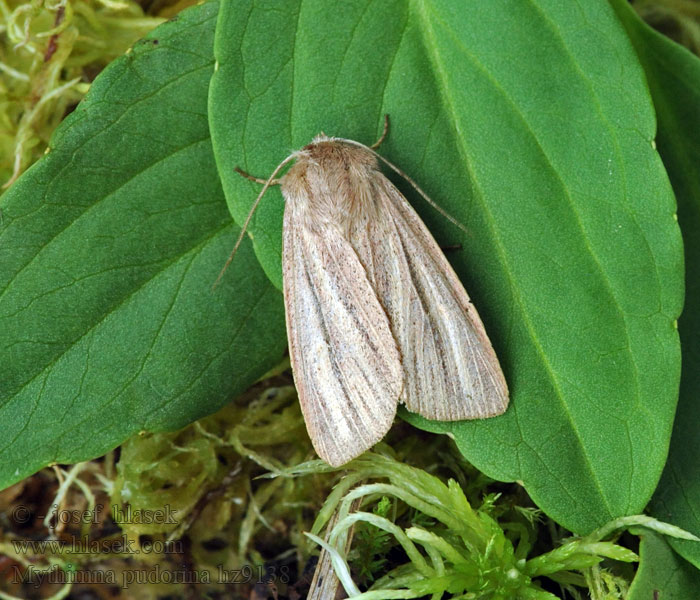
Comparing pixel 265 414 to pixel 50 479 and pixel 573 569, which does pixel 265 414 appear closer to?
pixel 50 479

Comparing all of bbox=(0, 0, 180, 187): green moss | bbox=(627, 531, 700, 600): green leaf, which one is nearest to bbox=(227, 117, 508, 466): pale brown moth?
bbox=(627, 531, 700, 600): green leaf

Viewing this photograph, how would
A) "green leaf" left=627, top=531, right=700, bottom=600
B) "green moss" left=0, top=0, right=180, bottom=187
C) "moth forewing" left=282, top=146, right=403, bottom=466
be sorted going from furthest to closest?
"green moss" left=0, top=0, right=180, bottom=187 → "moth forewing" left=282, top=146, right=403, bottom=466 → "green leaf" left=627, top=531, right=700, bottom=600

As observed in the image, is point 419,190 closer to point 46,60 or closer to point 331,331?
point 331,331

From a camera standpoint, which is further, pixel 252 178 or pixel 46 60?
pixel 46 60

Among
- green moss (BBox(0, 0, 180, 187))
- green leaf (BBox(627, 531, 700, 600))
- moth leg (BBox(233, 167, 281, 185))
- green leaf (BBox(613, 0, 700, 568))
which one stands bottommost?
green leaf (BBox(627, 531, 700, 600))

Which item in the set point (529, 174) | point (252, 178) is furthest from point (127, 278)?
point (529, 174)

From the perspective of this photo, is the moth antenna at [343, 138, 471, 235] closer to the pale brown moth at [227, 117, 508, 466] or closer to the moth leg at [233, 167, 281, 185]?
the pale brown moth at [227, 117, 508, 466]

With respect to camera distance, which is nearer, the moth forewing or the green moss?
the moth forewing
